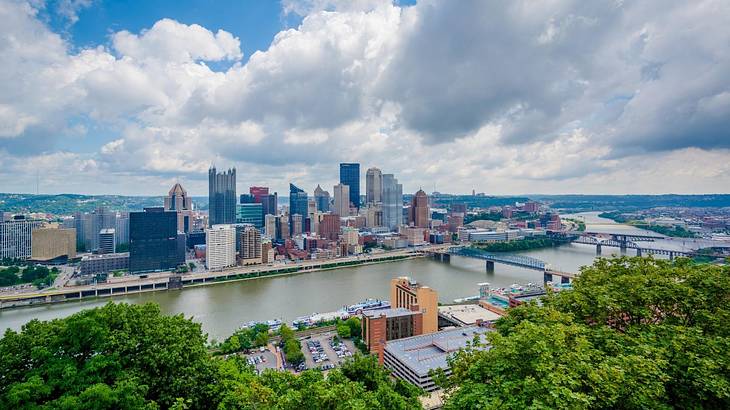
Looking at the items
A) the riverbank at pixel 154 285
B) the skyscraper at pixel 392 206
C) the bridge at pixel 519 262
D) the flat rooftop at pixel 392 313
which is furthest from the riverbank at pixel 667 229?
the flat rooftop at pixel 392 313

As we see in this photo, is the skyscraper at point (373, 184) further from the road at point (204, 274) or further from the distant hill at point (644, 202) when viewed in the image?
the distant hill at point (644, 202)

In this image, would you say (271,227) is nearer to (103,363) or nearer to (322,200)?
(322,200)

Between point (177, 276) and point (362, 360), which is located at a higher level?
point (362, 360)

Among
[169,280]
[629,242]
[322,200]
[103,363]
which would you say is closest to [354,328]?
[103,363]

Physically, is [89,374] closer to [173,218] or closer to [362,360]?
[362,360]

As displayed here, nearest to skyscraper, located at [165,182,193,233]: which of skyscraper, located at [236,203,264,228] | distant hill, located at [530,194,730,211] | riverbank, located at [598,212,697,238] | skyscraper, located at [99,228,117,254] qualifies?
skyscraper, located at [236,203,264,228]

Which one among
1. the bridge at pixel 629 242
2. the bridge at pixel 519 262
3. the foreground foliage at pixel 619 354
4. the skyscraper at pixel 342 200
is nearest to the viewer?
the foreground foliage at pixel 619 354

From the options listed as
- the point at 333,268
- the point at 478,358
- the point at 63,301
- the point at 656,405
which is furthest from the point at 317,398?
the point at 333,268
